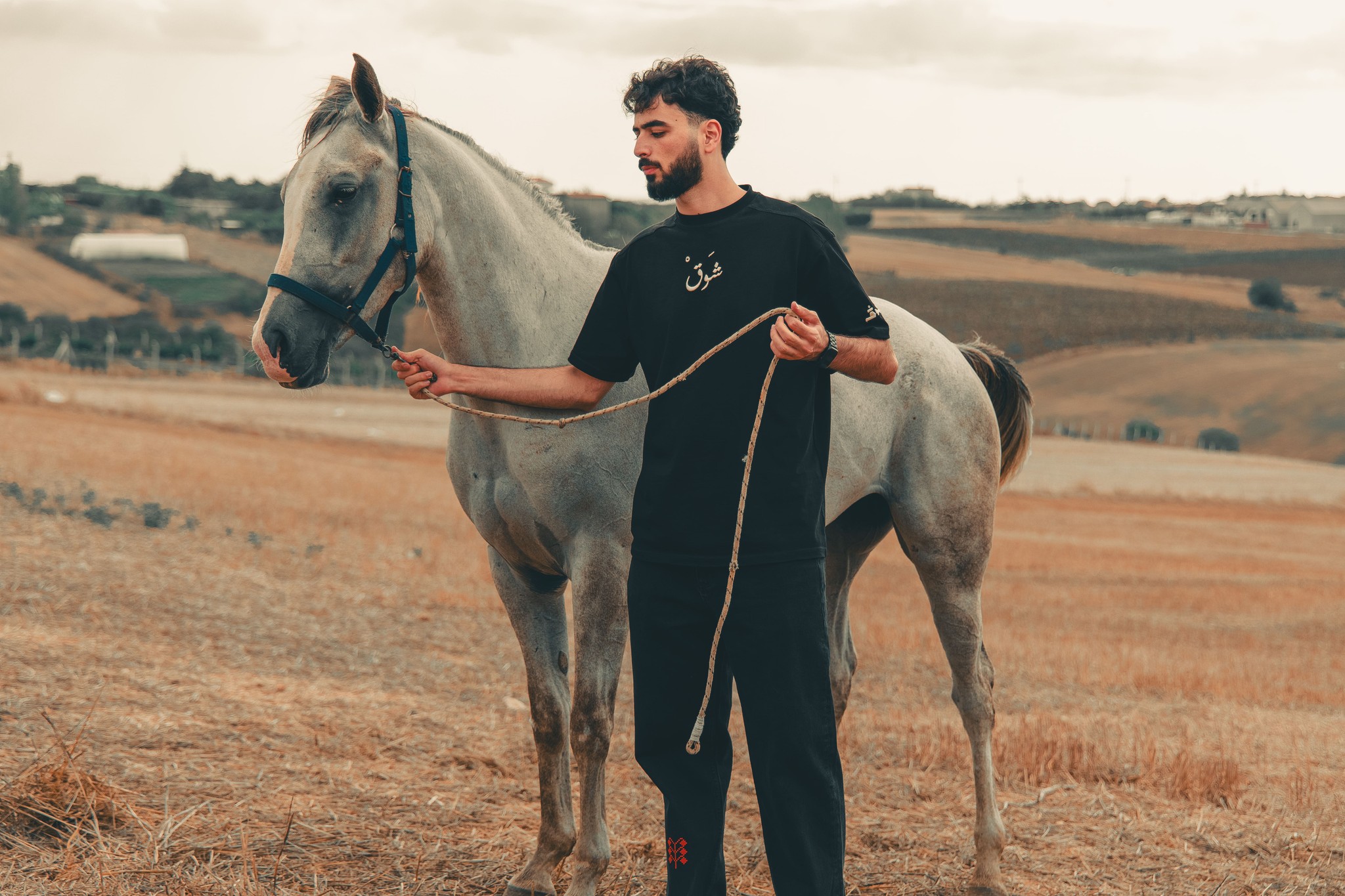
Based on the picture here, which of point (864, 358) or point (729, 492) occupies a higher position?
point (864, 358)

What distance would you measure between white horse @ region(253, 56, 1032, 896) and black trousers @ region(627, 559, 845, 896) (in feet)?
1.54

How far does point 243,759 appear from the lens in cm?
544

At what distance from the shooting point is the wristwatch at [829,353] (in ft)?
10.1

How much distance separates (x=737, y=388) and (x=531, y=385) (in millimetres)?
825

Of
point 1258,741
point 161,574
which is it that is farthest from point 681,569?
point 161,574

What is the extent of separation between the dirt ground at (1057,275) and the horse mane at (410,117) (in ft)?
259

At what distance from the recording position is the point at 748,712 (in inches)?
126

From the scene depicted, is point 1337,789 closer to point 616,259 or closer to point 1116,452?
point 616,259

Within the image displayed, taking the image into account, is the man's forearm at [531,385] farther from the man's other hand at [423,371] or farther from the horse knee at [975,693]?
the horse knee at [975,693]

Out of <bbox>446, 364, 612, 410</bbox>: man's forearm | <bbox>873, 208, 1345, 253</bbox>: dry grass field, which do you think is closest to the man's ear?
<bbox>446, 364, 612, 410</bbox>: man's forearm

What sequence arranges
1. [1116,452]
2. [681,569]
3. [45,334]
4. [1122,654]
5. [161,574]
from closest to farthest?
[681,569] → [161,574] → [1122,654] → [1116,452] → [45,334]

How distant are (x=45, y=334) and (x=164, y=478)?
4430 centimetres

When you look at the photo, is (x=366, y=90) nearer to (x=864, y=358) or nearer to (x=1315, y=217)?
(x=864, y=358)

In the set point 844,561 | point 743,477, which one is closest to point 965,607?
point 844,561
